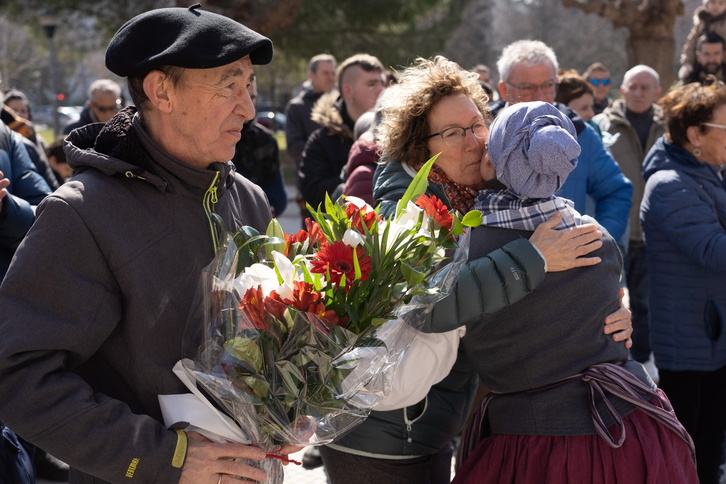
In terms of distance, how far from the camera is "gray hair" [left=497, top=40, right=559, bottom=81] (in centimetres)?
414

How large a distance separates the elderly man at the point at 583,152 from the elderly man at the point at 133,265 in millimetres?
2503

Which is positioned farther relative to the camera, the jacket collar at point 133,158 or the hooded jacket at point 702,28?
the hooded jacket at point 702,28

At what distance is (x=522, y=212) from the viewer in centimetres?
227

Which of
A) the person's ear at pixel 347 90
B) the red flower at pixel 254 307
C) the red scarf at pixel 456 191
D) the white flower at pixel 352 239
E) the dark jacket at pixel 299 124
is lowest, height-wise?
the dark jacket at pixel 299 124

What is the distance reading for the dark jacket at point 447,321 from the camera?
216 centimetres

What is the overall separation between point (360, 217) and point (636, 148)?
4.82 metres

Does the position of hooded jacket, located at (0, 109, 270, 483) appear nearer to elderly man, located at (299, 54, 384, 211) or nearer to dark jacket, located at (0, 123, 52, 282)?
dark jacket, located at (0, 123, 52, 282)

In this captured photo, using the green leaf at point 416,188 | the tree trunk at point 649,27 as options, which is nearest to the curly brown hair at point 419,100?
the green leaf at point 416,188

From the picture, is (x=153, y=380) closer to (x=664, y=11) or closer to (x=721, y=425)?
(x=721, y=425)

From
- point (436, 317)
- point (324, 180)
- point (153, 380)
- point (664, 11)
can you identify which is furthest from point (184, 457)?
point (664, 11)

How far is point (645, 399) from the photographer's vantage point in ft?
7.36

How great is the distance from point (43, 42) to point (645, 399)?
16.5 meters

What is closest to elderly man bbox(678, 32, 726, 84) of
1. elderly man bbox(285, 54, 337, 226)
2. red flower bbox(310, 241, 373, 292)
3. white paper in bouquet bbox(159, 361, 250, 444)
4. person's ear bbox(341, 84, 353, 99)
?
elderly man bbox(285, 54, 337, 226)

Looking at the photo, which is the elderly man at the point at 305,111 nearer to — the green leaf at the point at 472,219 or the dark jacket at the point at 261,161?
the dark jacket at the point at 261,161
